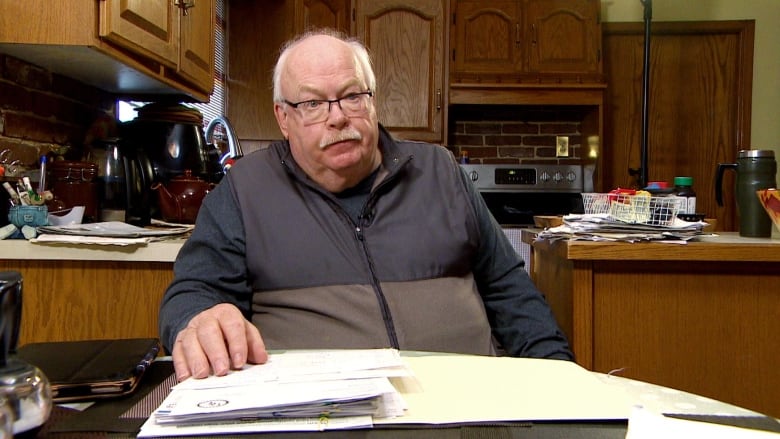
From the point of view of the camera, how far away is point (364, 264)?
1316 mm

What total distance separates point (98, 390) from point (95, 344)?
186 millimetres

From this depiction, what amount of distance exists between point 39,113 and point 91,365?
1.35 meters

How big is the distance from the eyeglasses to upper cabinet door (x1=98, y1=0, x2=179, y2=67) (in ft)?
1.81

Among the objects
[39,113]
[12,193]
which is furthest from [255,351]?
[39,113]

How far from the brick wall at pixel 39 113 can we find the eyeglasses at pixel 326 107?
84 cm

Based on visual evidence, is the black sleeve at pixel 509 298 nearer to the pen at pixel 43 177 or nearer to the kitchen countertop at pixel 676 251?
the kitchen countertop at pixel 676 251

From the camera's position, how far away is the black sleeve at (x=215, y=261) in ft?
4.22

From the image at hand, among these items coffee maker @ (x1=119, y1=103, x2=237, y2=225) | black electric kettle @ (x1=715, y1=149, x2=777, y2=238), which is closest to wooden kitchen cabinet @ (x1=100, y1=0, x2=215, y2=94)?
coffee maker @ (x1=119, y1=103, x2=237, y2=225)

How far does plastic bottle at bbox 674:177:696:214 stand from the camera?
1.86 meters

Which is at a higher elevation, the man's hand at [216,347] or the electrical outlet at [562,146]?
the electrical outlet at [562,146]

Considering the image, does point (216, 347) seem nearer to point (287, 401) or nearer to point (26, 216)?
point (287, 401)

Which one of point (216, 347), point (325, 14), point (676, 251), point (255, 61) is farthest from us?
point (325, 14)

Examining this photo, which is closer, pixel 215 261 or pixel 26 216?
pixel 215 261

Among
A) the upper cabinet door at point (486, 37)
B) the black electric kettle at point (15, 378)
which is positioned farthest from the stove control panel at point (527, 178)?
the black electric kettle at point (15, 378)
